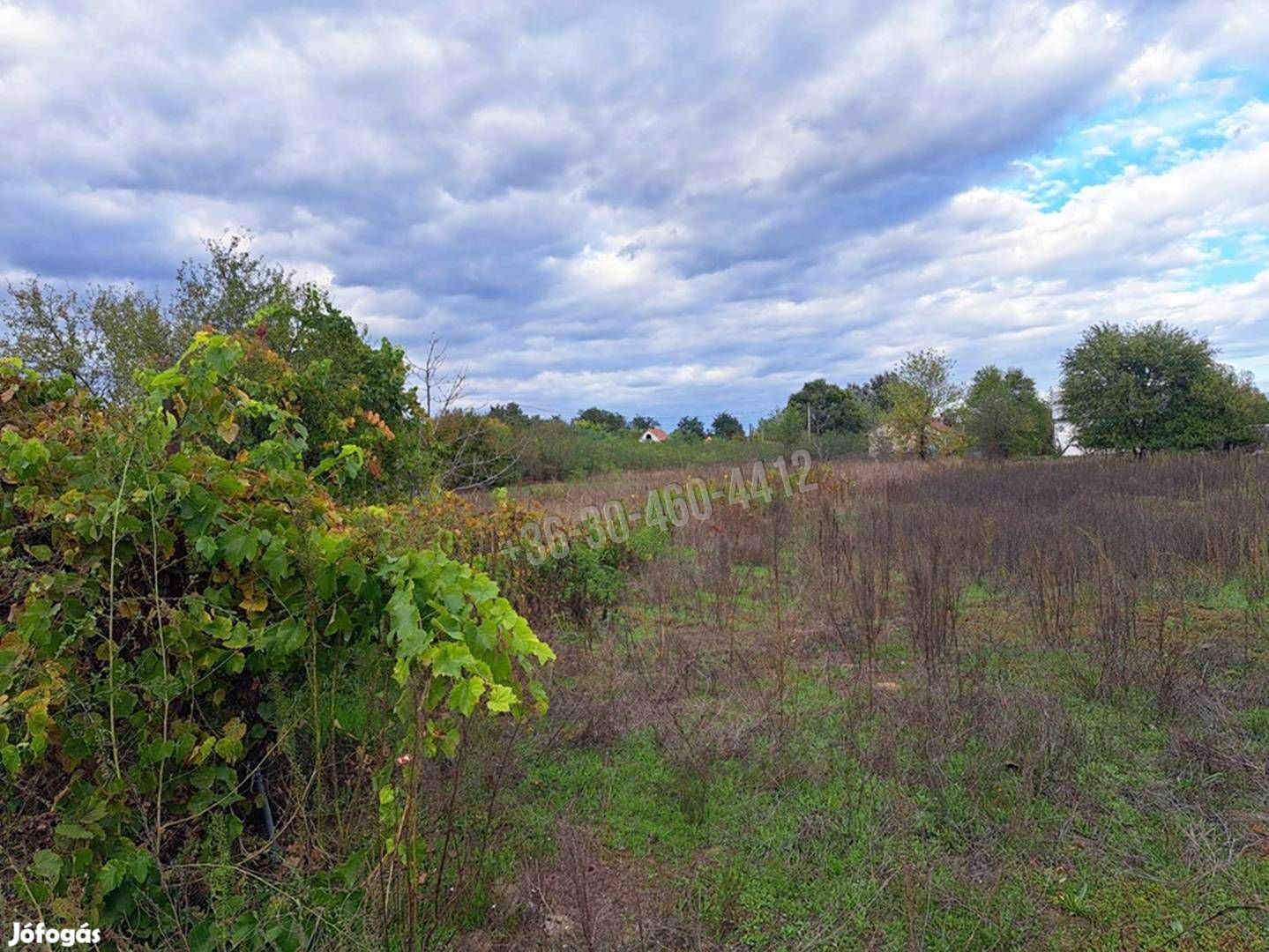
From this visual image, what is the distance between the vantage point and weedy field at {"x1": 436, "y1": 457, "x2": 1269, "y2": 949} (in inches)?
87.2

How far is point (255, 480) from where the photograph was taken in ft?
6.44

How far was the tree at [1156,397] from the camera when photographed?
1927cm

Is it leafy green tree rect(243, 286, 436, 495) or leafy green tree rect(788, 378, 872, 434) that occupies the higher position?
leafy green tree rect(788, 378, 872, 434)

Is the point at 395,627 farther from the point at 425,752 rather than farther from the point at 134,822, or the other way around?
the point at 134,822

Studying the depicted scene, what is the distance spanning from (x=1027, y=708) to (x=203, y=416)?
12.6 ft

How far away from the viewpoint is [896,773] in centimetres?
307

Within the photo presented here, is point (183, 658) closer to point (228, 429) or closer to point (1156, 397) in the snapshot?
point (228, 429)

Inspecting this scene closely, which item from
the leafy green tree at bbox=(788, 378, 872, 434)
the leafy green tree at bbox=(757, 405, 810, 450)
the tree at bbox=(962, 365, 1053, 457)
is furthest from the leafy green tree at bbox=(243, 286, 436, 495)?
the leafy green tree at bbox=(788, 378, 872, 434)

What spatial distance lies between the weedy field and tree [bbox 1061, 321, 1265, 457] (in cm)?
1661

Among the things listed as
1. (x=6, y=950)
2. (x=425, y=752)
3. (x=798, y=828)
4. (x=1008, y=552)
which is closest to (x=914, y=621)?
(x=798, y=828)

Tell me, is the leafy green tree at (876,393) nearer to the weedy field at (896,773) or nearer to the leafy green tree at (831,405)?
the leafy green tree at (831,405)
